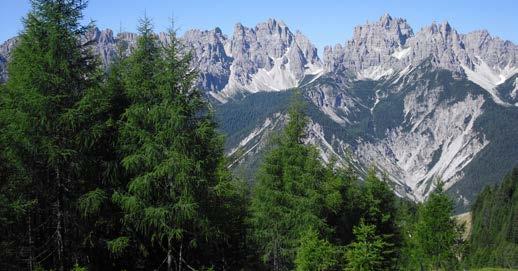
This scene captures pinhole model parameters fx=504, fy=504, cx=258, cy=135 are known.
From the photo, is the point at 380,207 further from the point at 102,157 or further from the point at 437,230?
the point at 102,157

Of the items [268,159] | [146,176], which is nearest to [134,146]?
[146,176]

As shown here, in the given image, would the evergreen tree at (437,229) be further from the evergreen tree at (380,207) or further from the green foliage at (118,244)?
the green foliage at (118,244)

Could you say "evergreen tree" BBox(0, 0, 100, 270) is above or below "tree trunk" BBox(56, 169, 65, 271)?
above

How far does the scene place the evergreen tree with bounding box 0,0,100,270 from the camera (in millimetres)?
21312

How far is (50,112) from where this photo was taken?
70.2 ft

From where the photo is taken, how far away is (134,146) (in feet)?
76.7

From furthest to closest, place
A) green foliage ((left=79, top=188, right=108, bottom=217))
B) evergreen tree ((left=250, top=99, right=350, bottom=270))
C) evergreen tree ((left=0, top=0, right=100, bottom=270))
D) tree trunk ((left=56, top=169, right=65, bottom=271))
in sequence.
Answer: evergreen tree ((left=250, top=99, right=350, bottom=270)) < green foliage ((left=79, top=188, right=108, bottom=217)) < tree trunk ((left=56, top=169, right=65, bottom=271)) < evergreen tree ((left=0, top=0, right=100, bottom=270))

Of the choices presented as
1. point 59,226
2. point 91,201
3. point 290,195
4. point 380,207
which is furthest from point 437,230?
point 59,226

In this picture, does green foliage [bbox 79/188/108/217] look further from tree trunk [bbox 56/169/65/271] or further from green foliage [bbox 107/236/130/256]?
green foliage [bbox 107/236/130/256]

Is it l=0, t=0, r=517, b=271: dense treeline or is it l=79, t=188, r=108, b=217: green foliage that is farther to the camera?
l=79, t=188, r=108, b=217: green foliage

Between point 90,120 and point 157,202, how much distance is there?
4.79m

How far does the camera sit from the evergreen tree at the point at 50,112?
21.3 meters

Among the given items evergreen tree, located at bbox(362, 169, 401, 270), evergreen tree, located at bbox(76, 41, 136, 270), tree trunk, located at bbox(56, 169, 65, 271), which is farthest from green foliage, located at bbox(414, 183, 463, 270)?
tree trunk, located at bbox(56, 169, 65, 271)

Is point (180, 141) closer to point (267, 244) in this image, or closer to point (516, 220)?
point (267, 244)
